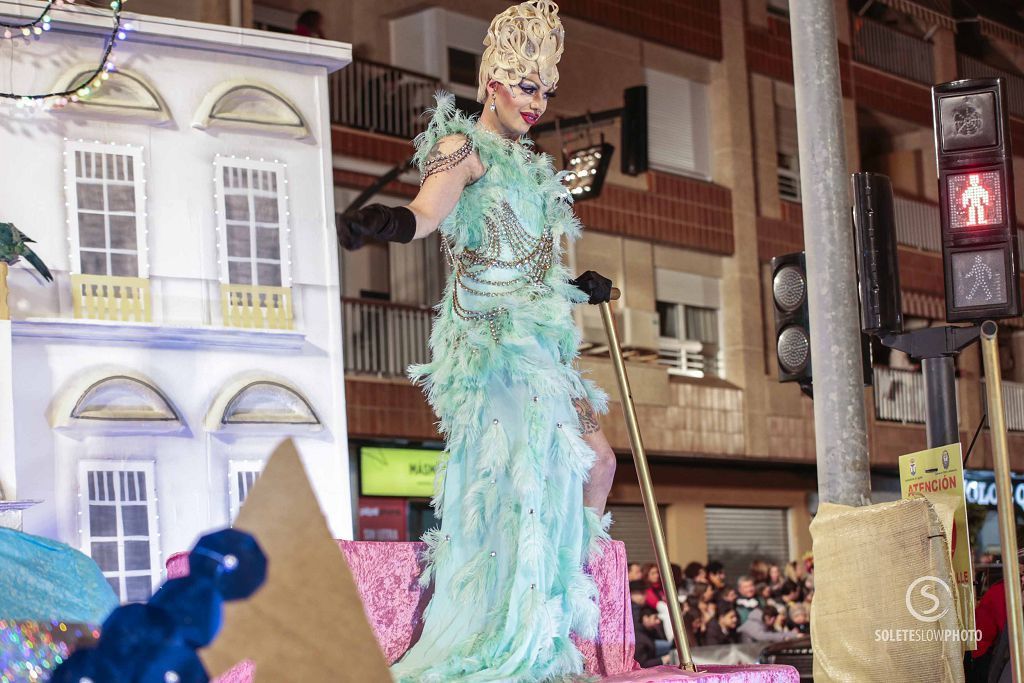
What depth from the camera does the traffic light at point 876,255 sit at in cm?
753

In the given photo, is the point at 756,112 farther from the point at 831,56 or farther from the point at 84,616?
the point at 84,616

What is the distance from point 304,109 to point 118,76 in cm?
74

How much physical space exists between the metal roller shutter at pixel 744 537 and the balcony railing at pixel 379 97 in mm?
6942

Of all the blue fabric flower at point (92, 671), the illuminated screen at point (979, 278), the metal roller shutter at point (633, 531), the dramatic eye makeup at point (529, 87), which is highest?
the dramatic eye makeup at point (529, 87)

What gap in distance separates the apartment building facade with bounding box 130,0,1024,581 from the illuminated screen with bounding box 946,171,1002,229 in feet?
30.6

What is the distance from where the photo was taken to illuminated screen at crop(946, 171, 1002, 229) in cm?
657

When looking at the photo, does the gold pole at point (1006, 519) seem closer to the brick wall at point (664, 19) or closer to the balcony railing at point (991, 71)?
the brick wall at point (664, 19)

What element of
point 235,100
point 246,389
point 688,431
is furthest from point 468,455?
point 688,431

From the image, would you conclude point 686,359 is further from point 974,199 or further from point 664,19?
point 974,199

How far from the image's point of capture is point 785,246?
20.5 meters

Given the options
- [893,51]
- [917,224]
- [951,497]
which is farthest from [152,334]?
[893,51]

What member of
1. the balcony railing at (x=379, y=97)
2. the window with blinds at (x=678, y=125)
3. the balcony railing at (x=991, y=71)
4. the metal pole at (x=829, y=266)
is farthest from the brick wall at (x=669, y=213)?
the metal pole at (x=829, y=266)
